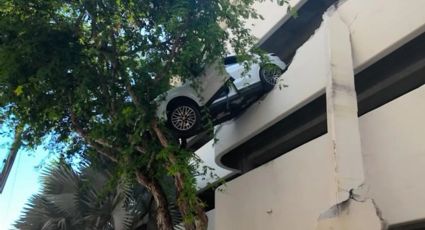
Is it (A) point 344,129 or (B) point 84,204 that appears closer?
(A) point 344,129

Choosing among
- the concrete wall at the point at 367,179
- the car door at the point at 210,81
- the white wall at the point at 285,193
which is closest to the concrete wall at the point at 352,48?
the concrete wall at the point at 367,179

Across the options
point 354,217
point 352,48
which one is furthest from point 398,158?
point 352,48

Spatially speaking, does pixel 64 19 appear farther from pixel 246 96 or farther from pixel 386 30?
pixel 386 30

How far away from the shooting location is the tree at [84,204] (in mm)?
12070

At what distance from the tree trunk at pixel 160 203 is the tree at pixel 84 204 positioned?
3.05m

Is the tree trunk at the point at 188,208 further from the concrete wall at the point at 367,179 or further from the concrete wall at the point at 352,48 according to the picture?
the concrete wall at the point at 352,48

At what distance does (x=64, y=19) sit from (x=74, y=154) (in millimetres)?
3271

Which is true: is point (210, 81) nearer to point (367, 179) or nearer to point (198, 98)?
point (198, 98)

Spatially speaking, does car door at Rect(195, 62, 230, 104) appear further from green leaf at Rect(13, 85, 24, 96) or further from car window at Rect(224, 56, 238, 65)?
green leaf at Rect(13, 85, 24, 96)

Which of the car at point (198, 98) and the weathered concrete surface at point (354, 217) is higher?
the car at point (198, 98)

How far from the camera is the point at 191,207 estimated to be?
7816mm

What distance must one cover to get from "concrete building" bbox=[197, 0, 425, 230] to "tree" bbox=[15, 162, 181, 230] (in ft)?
8.18

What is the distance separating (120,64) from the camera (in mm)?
8477

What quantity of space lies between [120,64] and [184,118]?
61.4 inches
